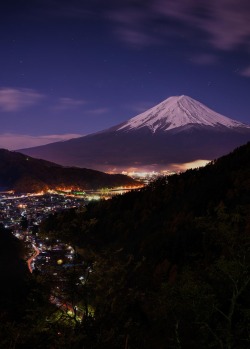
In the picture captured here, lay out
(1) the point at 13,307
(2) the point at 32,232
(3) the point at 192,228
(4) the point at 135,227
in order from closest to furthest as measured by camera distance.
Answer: (1) the point at 13,307 < (3) the point at 192,228 < (4) the point at 135,227 < (2) the point at 32,232

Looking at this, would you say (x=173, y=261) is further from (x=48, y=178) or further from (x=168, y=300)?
(x=48, y=178)

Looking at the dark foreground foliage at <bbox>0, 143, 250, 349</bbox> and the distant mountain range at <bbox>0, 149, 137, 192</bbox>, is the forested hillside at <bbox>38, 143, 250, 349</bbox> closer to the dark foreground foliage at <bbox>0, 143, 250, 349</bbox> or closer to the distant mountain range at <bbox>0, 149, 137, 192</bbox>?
the dark foreground foliage at <bbox>0, 143, 250, 349</bbox>

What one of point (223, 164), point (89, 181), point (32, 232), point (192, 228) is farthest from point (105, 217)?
point (89, 181)

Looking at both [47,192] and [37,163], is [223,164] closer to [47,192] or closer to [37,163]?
[47,192]

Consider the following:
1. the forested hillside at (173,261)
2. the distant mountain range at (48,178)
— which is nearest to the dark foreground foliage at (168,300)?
the forested hillside at (173,261)

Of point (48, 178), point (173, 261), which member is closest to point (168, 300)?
point (173, 261)

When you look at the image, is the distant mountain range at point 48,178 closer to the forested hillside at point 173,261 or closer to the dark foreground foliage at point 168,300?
the forested hillside at point 173,261

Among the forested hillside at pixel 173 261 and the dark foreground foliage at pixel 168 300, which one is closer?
the dark foreground foliage at pixel 168 300

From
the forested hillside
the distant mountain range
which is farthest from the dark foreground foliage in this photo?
the distant mountain range
